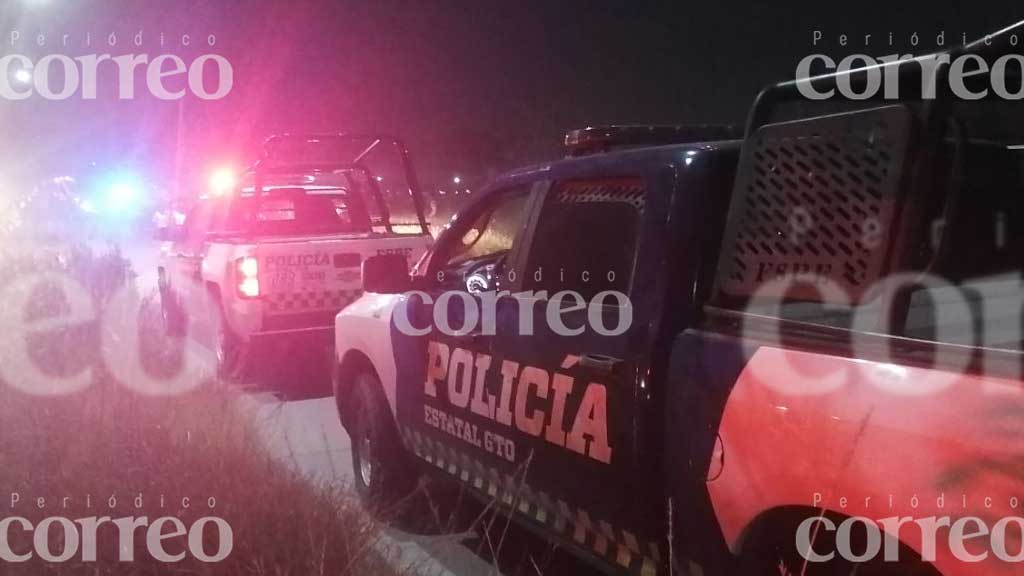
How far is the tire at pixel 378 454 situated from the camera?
15.2ft

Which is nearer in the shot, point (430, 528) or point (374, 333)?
point (430, 528)

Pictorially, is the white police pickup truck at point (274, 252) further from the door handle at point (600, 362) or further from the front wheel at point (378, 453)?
the door handle at point (600, 362)

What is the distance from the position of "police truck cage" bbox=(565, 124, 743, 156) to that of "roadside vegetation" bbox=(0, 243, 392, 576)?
70.2 inches

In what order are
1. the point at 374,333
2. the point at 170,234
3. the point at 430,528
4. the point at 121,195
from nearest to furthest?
the point at 430,528 → the point at 374,333 → the point at 170,234 → the point at 121,195

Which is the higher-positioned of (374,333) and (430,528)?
(374,333)

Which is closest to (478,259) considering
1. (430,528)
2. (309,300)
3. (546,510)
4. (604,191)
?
(430,528)

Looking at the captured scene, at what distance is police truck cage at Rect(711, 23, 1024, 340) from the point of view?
2186mm

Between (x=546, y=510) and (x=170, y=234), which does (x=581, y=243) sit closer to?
(x=546, y=510)

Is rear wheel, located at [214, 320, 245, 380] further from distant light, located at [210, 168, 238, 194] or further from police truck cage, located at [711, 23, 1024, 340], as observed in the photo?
police truck cage, located at [711, 23, 1024, 340]

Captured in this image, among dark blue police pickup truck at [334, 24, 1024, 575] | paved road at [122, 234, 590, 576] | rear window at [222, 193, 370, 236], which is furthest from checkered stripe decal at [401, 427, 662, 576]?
rear window at [222, 193, 370, 236]

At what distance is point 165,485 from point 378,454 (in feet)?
3.60

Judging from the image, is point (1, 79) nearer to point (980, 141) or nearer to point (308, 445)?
point (308, 445)

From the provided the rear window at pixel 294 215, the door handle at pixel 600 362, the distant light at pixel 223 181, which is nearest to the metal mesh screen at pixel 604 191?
the door handle at pixel 600 362

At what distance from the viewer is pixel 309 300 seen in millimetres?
7648
